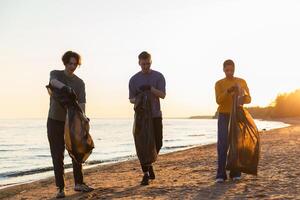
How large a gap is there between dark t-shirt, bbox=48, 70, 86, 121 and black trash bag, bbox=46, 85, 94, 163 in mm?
119

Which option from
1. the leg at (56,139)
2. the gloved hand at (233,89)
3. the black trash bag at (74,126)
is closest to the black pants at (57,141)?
the leg at (56,139)

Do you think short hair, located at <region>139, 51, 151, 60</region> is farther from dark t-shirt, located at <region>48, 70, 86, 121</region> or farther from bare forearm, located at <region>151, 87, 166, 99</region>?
dark t-shirt, located at <region>48, 70, 86, 121</region>

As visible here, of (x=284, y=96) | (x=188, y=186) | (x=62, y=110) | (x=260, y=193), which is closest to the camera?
(x=260, y=193)

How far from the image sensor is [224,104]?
7.29 meters

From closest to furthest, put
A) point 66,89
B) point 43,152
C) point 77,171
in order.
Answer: point 66,89 → point 77,171 → point 43,152

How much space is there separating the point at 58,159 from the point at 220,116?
264 centimetres

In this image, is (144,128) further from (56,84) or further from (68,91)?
(56,84)

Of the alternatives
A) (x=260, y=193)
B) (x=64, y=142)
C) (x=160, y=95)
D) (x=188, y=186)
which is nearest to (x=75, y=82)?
(x=64, y=142)

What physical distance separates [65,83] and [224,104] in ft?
8.33

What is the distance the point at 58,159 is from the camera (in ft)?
21.2

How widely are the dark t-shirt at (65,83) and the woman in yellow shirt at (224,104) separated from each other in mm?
2193

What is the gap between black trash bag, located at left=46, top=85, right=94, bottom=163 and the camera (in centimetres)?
631

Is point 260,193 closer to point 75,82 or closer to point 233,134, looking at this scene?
point 233,134

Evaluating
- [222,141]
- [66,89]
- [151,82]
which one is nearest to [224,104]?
[222,141]
